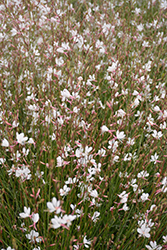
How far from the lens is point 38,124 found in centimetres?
199

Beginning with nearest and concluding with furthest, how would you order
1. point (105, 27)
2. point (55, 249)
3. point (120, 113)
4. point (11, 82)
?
point (55, 249)
point (120, 113)
point (11, 82)
point (105, 27)

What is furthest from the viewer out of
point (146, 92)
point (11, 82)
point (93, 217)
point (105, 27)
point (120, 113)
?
point (105, 27)

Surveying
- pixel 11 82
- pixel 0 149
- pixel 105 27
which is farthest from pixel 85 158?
pixel 105 27

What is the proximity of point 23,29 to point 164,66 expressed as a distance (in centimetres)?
201

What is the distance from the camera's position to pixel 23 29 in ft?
8.05

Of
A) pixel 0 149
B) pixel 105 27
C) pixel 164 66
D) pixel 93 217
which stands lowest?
pixel 93 217

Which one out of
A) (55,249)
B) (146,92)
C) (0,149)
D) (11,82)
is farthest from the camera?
(11,82)

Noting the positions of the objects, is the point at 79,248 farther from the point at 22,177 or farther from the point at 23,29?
the point at 23,29

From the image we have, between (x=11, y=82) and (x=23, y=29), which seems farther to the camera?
(x=11, y=82)

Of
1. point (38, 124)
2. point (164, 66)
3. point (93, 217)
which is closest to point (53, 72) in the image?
point (38, 124)

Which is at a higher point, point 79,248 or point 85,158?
point 85,158

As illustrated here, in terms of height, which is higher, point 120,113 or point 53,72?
point 53,72

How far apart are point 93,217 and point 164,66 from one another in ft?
8.19

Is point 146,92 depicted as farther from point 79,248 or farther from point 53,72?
point 79,248
